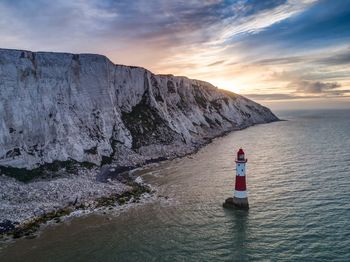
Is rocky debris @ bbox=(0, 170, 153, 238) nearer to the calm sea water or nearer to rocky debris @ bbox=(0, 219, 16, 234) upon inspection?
rocky debris @ bbox=(0, 219, 16, 234)

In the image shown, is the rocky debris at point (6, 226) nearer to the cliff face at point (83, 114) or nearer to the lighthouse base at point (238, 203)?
the cliff face at point (83, 114)

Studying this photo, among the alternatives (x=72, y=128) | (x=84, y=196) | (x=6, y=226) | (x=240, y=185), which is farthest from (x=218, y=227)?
(x=72, y=128)

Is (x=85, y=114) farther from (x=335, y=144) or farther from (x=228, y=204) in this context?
(x=335, y=144)

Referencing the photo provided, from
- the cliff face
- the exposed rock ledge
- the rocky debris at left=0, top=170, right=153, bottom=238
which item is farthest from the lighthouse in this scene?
the cliff face

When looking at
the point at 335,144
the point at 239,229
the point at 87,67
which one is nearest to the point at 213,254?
the point at 239,229

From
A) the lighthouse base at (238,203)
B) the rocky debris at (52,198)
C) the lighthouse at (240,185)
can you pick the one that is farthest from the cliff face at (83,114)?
the lighthouse at (240,185)

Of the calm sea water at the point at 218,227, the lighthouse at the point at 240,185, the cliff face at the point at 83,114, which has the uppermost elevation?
the cliff face at the point at 83,114

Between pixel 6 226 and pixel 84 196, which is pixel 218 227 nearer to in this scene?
pixel 84 196
